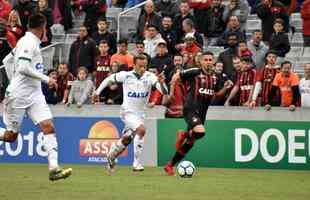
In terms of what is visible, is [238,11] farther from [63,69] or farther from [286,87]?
[63,69]

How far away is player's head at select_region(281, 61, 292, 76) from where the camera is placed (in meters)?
21.4

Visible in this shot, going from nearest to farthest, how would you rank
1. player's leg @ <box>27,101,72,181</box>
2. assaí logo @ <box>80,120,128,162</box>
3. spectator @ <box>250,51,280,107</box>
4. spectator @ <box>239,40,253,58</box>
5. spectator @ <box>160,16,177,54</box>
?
1. player's leg @ <box>27,101,72,181</box>
2. spectator @ <box>250,51,280,107</box>
3. assaí logo @ <box>80,120,128,162</box>
4. spectator @ <box>239,40,253,58</box>
5. spectator @ <box>160,16,177,54</box>

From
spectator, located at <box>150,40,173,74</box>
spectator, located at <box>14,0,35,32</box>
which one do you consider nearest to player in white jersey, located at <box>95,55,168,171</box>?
spectator, located at <box>150,40,173,74</box>

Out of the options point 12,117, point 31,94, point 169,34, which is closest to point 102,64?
point 169,34

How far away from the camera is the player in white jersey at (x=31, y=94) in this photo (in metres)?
15.4

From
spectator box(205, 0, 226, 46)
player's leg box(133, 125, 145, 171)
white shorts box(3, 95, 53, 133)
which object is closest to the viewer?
white shorts box(3, 95, 53, 133)

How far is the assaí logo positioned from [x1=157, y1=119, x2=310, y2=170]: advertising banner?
48.8 inches

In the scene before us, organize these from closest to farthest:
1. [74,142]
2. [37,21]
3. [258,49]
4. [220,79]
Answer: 1. [37,21]
2. [220,79]
3. [74,142]
4. [258,49]

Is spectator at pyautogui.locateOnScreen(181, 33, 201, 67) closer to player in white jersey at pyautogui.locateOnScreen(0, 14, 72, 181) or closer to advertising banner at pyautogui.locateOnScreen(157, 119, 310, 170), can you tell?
advertising banner at pyautogui.locateOnScreen(157, 119, 310, 170)

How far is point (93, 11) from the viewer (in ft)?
86.1

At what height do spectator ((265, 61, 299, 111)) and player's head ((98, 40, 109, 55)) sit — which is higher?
player's head ((98, 40, 109, 55))

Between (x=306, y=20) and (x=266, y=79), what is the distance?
8.43 ft

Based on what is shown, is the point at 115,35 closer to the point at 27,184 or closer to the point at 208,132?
the point at 208,132

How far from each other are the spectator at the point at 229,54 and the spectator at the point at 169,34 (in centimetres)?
153
